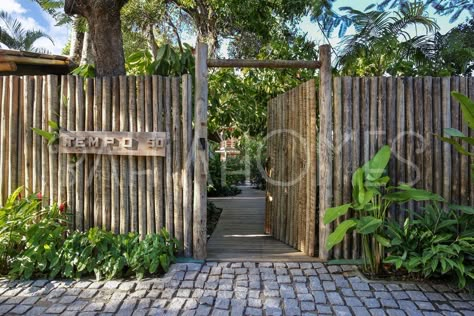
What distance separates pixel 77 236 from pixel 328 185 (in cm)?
277

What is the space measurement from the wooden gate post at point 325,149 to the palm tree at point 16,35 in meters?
13.8

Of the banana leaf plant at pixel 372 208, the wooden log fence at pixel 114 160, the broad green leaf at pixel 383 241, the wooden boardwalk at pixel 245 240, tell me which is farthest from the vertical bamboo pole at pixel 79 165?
the broad green leaf at pixel 383 241

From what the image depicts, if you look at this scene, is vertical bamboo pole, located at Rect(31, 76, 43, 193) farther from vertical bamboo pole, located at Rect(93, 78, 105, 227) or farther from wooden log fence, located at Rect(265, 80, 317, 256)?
wooden log fence, located at Rect(265, 80, 317, 256)

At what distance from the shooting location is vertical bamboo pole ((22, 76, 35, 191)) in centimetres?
437

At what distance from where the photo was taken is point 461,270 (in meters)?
3.29

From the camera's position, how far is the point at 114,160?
14.1 ft

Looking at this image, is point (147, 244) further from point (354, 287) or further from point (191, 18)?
point (191, 18)

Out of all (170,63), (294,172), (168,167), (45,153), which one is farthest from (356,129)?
(45,153)

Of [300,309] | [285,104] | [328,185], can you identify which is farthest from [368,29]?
[300,309]

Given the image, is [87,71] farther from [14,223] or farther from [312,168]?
[312,168]

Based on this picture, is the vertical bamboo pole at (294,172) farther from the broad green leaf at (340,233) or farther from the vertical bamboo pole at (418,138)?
the vertical bamboo pole at (418,138)

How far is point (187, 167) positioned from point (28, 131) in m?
1.94

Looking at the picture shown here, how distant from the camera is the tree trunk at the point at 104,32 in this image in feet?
16.1

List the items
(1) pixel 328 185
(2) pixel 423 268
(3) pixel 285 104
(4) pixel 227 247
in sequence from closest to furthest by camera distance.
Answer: (2) pixel 423 268, (1) pixel 328 185, (4) pixel 227 247, (3) pixel 285 104
